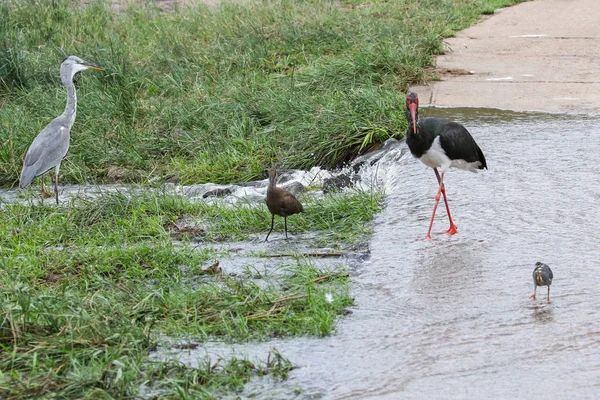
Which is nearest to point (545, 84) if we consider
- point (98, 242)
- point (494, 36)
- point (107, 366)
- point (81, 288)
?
point (494, 36)

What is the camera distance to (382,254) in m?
6.46

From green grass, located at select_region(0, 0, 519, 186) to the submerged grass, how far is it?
1.48m

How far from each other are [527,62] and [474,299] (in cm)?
613

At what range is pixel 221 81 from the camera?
11.2 m

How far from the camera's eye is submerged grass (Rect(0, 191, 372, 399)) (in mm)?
4723

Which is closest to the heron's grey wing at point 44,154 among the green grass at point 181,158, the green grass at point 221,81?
the green grass at point 181,158

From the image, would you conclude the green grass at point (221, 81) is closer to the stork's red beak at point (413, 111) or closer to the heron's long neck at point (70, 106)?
the heron's long neck at point (70, 106)

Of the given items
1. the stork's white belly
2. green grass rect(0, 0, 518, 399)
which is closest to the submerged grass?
green grass rect(0, 0, 518, 399)

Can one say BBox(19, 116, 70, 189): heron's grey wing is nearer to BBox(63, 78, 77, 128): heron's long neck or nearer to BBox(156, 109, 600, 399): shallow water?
BBox(63, 78, 77, 128): heron's long neck

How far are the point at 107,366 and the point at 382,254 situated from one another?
2368mm

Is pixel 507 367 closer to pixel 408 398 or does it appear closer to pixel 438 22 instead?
pixel 408 398

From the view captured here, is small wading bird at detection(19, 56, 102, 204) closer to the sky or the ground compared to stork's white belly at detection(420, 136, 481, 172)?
closer to the ground

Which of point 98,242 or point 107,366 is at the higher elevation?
point 107,366

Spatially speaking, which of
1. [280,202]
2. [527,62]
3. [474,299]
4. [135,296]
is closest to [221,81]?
[527,62]
